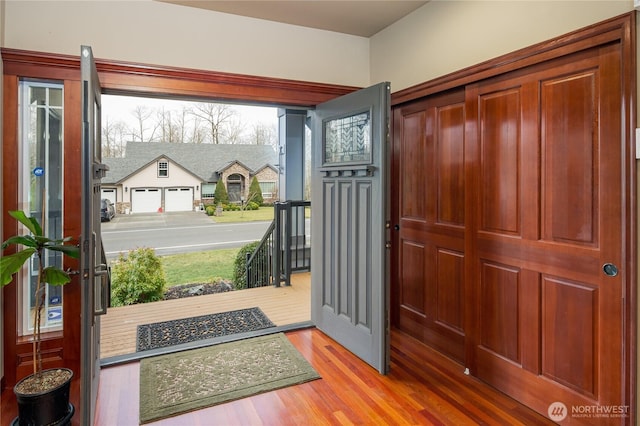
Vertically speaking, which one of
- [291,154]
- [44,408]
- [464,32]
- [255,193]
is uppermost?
[464,32]

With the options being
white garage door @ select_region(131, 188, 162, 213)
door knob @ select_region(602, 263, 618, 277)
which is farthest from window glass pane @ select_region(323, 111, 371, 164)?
white garage door @ select_region(131, 188, 162, 213)

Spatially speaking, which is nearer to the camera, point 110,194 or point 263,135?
point 110,194

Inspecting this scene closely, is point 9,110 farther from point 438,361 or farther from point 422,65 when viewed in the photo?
point 438,361

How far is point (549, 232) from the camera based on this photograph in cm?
216

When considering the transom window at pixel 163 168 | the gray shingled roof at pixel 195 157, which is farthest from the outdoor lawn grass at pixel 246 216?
the transom window at pixel 163 168

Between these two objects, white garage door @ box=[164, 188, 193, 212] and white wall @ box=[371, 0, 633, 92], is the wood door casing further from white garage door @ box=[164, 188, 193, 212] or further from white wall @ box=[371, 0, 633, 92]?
white garage door @ box=[164, 188, 193, 212]

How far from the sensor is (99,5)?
2688 mm

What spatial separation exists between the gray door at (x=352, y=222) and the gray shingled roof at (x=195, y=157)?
2629 mm

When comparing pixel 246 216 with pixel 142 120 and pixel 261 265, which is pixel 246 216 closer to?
pixel 261 265

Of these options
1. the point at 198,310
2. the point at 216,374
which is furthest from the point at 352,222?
the point at 198,310

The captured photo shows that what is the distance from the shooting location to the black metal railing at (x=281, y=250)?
17.6 ft

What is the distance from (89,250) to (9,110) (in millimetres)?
1369

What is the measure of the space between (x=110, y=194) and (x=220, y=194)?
59.7 inches

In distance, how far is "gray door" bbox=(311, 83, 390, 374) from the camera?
2691 millimetres
